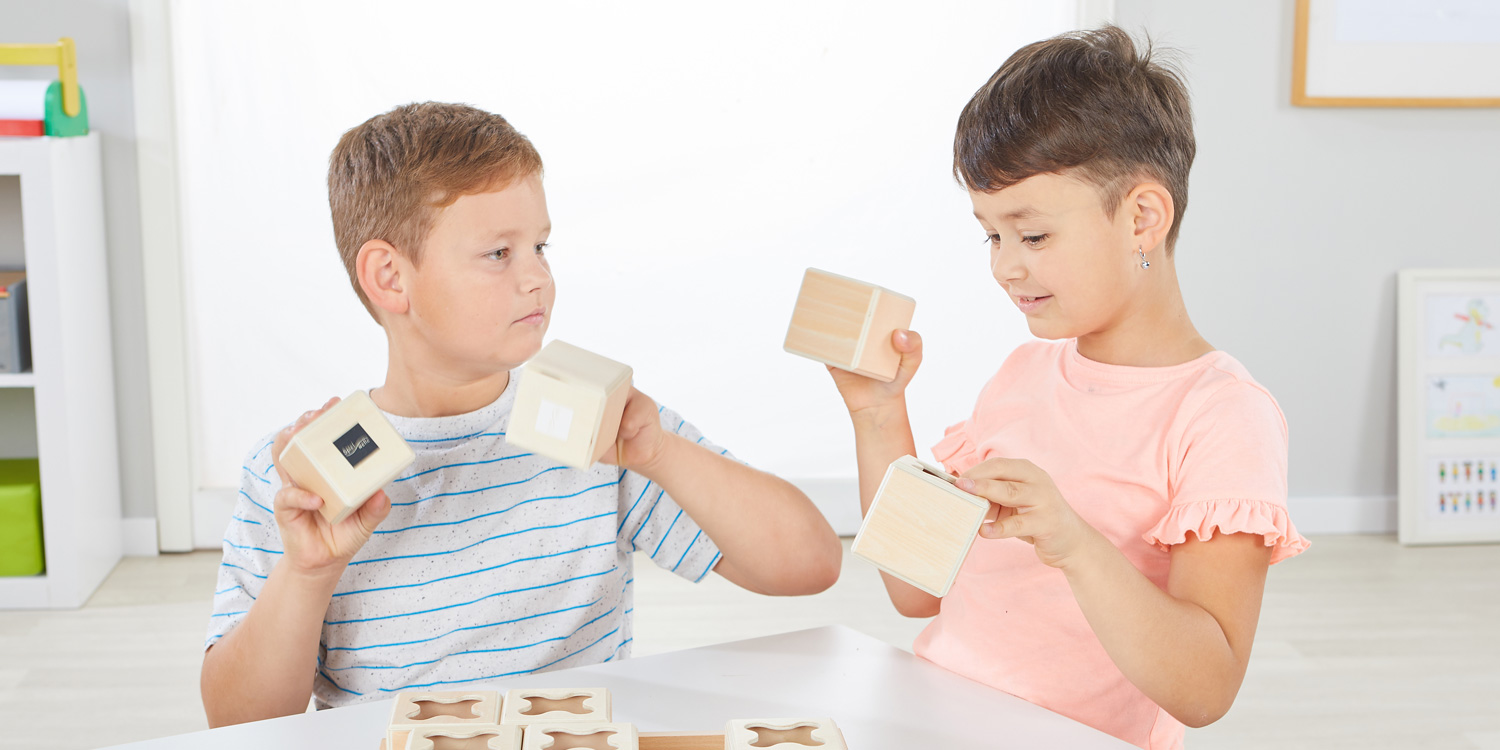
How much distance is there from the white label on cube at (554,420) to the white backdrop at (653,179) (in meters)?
2.19

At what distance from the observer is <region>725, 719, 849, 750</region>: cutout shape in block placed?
77 centimetres

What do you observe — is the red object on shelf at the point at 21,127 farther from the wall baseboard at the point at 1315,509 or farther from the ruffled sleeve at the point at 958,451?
the ruffled sleeve at the point at 958,451

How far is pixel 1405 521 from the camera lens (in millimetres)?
3139

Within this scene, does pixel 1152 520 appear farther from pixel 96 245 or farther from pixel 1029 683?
pixel 96 245

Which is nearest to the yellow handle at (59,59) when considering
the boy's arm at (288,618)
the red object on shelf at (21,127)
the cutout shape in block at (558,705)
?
the red object on shelf at (21,127)

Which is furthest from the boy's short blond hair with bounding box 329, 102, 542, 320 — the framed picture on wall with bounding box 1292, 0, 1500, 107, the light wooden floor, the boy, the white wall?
the framed picture on wall with bounding box 1292, 0, 1500, 107

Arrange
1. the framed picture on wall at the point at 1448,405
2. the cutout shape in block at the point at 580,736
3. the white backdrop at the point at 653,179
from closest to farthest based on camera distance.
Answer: the cutout shape in block at the point at 580,736
the white backdrop at the point at 653,179
the framed picture on wall at the point at 1448,405

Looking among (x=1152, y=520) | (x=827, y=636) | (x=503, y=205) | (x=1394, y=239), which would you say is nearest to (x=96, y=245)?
(x=503, y=205)

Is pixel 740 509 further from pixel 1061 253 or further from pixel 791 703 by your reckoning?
pixel 1061 253

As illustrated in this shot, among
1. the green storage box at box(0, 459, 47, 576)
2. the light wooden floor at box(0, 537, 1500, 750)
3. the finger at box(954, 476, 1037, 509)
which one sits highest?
the finger at box(954, 476, 1037, 509)

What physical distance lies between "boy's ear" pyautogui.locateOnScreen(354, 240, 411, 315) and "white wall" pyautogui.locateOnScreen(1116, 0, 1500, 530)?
2.35 m

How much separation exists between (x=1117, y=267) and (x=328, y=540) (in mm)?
730

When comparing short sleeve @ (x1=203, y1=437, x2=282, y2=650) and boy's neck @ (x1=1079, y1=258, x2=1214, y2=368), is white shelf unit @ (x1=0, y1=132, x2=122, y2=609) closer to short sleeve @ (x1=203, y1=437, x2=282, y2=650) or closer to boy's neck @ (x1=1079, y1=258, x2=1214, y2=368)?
short sleeve @ (x1=203, y1=437, x2=282, y2=650)

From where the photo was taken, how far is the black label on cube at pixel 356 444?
0.92 m
